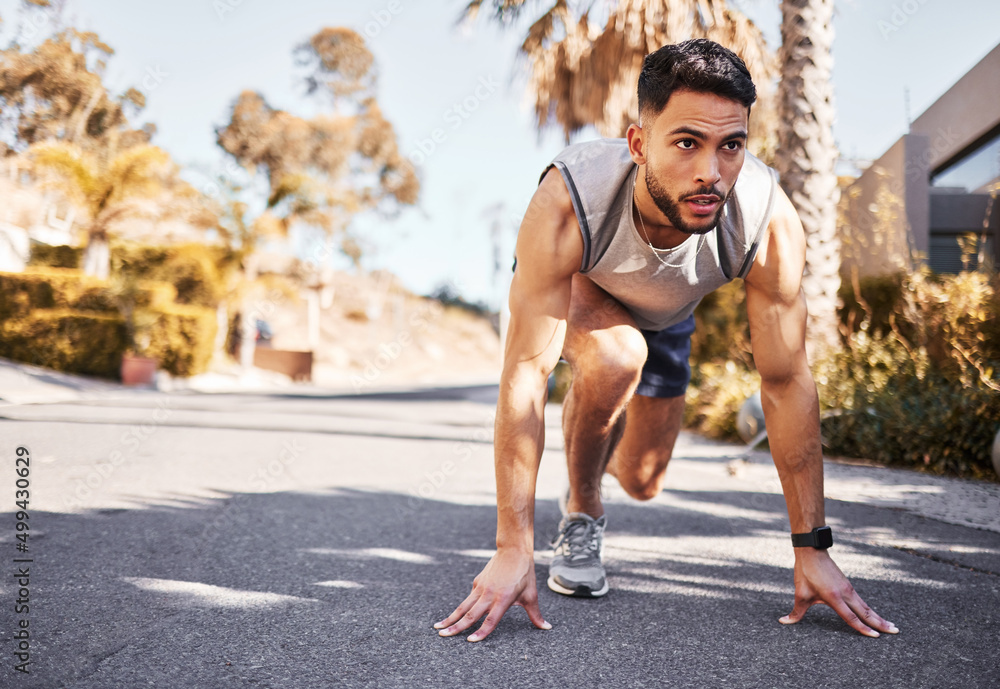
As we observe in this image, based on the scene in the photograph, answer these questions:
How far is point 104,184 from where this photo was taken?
1410 centimetres

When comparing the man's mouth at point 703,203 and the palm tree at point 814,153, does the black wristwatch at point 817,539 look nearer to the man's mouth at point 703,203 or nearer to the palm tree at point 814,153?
the man's mouth at point 703,203

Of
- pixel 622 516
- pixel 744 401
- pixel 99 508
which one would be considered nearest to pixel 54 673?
pixel 99 508

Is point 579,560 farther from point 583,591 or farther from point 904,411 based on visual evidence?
point 904,411

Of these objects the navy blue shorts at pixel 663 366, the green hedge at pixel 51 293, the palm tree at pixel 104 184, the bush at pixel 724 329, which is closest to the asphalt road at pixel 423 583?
the navy blue shorts at pixel 663 366

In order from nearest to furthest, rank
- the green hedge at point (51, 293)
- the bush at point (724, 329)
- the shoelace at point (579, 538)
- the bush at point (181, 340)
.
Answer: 1. the shoelace at point (579, 538)
2. the bush at point (724, 329)
3. the green hedge at point (51, 293)
4. the bush at point (181, 340)

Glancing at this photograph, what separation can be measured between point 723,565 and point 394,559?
1.18 metres

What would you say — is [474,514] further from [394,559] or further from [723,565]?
[723,565]

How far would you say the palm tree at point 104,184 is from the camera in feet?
43.9

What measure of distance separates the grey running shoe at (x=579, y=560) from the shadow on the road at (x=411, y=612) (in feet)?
0.14

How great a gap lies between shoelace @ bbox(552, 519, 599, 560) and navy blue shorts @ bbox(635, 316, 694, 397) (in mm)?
631

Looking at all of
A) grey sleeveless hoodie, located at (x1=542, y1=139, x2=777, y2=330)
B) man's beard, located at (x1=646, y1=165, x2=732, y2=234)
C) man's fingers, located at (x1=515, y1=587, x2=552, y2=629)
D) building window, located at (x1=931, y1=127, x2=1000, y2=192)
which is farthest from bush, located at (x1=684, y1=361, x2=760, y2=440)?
building window, located at (x1=931, y1=127, x2=1000, y2=192)

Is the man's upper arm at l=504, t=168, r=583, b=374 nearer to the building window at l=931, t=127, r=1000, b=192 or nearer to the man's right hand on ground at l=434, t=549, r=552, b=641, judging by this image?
the man's right hand on ground at l=434, t=549, r=552, b=641

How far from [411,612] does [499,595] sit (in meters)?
0.31

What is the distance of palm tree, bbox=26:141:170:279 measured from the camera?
13.4 m
